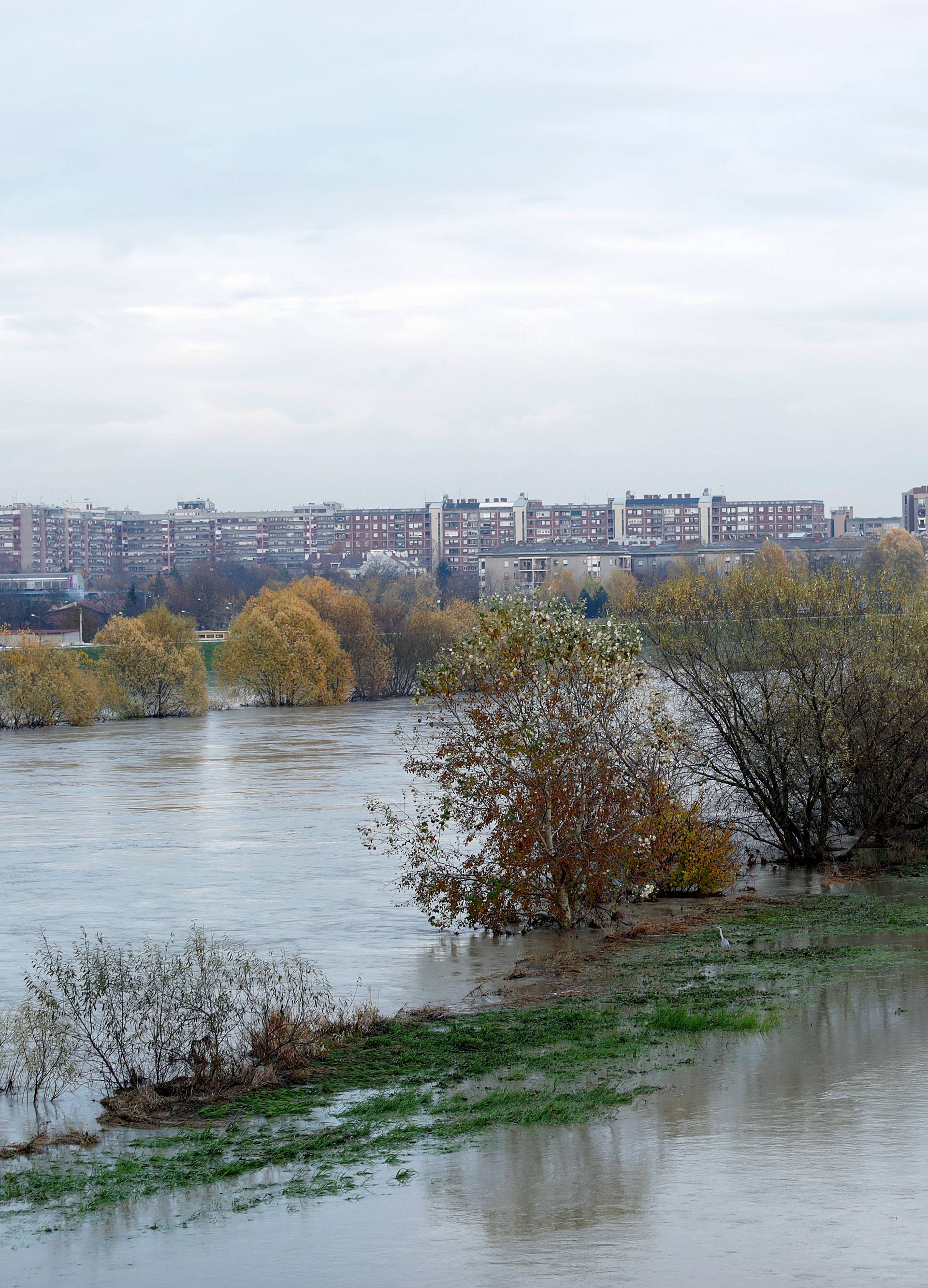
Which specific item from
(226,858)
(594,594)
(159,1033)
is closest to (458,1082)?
(159,1033)

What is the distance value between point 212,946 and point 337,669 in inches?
2259

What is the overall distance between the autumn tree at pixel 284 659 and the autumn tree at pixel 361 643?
79.0 inches

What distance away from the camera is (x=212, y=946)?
1409 centimetres

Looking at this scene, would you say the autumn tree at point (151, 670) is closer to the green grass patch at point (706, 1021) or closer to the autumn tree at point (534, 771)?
the autumn tree at point (534, 771)

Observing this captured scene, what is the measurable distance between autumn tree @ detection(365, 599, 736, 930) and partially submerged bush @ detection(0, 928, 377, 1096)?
17.5 feet

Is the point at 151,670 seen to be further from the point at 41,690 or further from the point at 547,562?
the point at 547,562

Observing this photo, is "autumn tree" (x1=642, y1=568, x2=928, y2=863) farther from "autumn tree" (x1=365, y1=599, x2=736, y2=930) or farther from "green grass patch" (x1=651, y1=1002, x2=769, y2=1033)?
"green grass patch" (x1=651, y1=1002, x2=769, y2=1033)

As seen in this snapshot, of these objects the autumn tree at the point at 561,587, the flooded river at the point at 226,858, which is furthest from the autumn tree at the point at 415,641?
the flooded river at the point at 226,858

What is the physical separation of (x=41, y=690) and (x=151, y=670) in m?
5.66

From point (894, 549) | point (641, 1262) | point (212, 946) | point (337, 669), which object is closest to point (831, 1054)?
point (641, 1262)

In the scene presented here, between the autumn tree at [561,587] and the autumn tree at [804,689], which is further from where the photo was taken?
the autumn tree at [804,689]

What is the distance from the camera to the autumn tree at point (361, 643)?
73500 millimetres

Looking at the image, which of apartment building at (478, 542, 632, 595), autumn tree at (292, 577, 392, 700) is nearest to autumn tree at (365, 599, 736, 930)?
autumn tree at (292, 577, 392, 700)

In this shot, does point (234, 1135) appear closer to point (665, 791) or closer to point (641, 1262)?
point (641, 1262)
